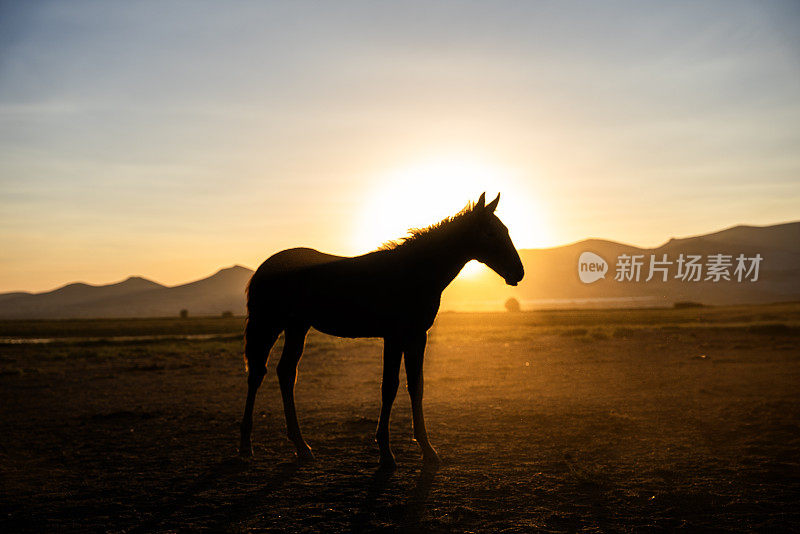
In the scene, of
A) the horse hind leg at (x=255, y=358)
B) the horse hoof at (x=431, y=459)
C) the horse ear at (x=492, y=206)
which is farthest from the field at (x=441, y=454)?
the horse ear at (x=492, y=206)

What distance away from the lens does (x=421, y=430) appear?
765 cm

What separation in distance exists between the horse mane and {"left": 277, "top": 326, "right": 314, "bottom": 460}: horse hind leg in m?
1.89

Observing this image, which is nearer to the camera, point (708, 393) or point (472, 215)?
point (472, 215)

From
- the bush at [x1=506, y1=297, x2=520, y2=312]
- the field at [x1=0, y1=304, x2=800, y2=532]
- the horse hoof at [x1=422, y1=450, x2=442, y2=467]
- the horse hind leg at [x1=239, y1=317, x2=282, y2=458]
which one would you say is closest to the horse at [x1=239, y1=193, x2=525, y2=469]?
the horse hoof at [x1=422, y1=450, x2=442, y2=467]

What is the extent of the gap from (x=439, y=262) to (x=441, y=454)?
9.50 feet

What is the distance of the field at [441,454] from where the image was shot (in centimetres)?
Answer: 582

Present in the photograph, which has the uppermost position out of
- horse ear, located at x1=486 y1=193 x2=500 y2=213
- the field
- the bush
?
horse ear, located at x1=486 y1=193 x2=500 y2=213

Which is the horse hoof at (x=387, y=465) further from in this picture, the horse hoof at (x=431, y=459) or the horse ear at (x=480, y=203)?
the horse ear at (x=480, y=203)

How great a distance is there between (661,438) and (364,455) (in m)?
4.76

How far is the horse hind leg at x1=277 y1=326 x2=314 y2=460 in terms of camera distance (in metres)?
8.17

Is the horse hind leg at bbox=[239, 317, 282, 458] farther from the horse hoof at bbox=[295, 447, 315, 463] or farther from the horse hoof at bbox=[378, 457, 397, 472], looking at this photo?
the horse hoof at bbox=[378, 457, 397, 472]

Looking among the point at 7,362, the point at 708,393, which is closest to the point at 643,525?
the point at 708,393

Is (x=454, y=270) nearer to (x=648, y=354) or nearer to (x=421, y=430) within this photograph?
(x=421, y=430)

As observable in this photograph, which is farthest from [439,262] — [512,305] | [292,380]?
[512,305]
